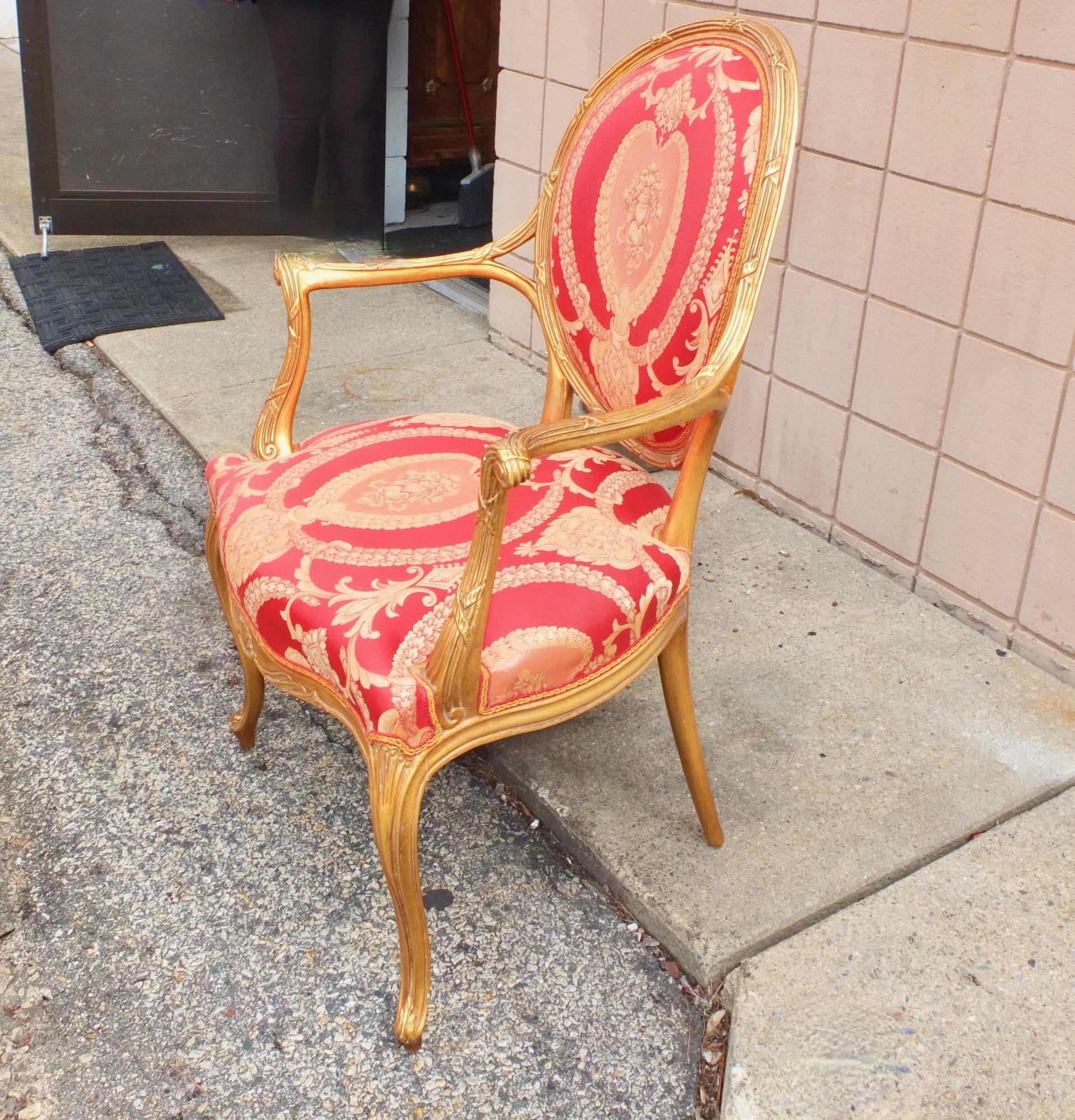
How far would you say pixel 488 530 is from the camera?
1199 millimetres

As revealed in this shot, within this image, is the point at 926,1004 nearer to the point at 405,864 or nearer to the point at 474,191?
the point at 405,864

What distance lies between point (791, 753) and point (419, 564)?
2.32 feet

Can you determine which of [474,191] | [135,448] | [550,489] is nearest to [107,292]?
[135,448]

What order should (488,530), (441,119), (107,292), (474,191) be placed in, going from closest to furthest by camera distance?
(488,530), (107,292), (474,191), (441,119)

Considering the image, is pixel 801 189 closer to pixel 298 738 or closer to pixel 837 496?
pixel 837 496

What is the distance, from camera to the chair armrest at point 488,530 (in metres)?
1.16

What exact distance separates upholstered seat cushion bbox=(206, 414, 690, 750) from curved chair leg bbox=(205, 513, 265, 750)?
0.08m

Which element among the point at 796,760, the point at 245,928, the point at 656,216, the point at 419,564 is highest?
the point at 656,216

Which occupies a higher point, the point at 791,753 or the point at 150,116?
the point at 150,116

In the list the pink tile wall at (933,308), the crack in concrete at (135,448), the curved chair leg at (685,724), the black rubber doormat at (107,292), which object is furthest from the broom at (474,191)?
the curved chair leg at (685,724)

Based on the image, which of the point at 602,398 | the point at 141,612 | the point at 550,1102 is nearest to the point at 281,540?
the point at 602,398

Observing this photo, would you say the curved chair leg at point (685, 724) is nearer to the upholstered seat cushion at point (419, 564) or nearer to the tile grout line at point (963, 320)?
the upholstered seat cushion at point (419, 564)

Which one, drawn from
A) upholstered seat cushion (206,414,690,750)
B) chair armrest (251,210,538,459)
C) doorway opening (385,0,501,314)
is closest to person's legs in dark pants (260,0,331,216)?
doorway opening (385,0,501,314)

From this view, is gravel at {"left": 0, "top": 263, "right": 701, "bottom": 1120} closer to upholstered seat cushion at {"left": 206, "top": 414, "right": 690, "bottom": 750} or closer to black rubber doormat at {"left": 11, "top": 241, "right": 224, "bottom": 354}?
upholstered seat cushion at {"left": 206, "top": 414, "right": 690, "bottom": 750}
